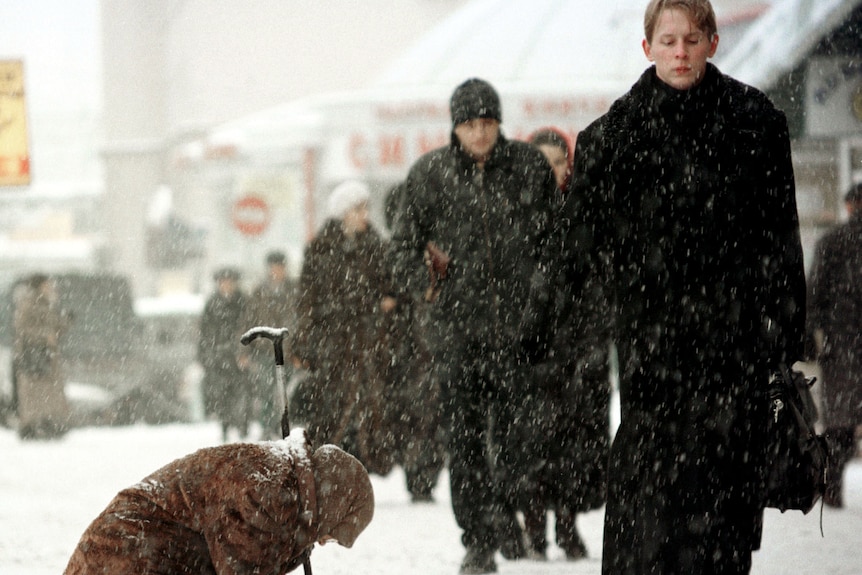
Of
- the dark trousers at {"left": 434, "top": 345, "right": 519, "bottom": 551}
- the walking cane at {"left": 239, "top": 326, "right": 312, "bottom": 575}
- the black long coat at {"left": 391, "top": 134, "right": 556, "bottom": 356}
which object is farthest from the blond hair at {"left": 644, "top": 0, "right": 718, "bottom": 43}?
the dark trousers at {"left": 434, "top": 345, "right": 519, "bottom": 551}

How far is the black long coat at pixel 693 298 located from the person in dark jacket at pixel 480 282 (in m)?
2.28

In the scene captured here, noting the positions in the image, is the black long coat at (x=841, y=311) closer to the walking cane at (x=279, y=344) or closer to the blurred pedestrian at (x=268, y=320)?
the walking cane at (x=279, y=344)

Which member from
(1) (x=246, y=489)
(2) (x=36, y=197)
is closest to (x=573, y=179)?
(1) (x=246, y=489)

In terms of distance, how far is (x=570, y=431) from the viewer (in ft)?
20.9

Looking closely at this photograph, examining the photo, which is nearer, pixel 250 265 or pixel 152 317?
pixel 152 317

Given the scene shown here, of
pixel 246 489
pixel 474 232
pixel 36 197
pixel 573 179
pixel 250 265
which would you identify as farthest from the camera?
pixel 36 197

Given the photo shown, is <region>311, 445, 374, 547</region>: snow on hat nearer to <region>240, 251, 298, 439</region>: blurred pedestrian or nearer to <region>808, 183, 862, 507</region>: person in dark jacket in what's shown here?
<region>808, 183, 862, 507</region>: person in dark jacket

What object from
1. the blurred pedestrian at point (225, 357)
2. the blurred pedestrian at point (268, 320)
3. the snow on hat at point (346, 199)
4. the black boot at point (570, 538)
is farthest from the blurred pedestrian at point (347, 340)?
the blurred pedestrian at point (225, 357)

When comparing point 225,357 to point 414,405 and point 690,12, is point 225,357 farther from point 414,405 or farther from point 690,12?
point 690,12

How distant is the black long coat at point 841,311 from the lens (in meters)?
8.20

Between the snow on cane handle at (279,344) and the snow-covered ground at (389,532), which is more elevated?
the snow on cane handle at (279,344)

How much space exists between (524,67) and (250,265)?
921cm

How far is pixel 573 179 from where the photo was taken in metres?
3.79

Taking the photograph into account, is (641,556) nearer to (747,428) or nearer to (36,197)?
(747,428)
